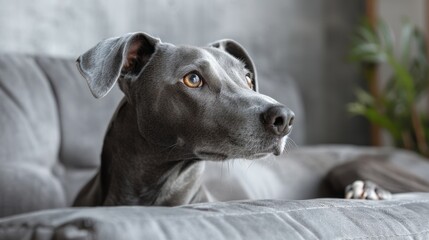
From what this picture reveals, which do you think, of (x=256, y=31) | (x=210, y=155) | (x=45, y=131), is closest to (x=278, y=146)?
(x=210, y=155)

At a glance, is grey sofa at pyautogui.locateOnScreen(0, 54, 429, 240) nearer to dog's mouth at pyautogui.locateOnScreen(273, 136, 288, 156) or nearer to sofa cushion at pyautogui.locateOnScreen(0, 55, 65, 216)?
sofa cushion at pyautogui.locateOnScreen(0, 55, 65, 216)

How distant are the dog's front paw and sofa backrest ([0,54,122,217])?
1.10m

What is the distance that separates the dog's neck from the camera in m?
1.83

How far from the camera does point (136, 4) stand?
141 inches

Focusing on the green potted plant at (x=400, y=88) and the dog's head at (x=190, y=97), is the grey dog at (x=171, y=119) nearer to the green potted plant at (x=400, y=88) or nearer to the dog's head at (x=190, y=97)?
the dog's head at (x=190, y=97)

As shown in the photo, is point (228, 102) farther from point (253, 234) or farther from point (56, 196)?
point (56, 196)

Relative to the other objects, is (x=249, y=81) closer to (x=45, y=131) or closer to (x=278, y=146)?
(x=278, y=146)

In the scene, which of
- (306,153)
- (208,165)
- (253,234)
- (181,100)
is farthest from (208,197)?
(306,153)

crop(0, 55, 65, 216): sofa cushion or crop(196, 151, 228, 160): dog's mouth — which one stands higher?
crop(196, 151, 228, 160): dog's mouth

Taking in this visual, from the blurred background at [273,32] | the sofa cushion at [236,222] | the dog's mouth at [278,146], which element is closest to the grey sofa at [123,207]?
the sofa cushion at [236,222]

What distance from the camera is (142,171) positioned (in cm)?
184

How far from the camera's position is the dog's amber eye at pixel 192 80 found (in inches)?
69.0

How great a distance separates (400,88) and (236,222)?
325 cm

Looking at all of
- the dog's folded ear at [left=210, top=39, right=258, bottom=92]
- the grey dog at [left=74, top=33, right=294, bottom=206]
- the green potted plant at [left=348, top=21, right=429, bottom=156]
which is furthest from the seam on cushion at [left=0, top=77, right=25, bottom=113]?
the green potted plant at [left=348, top=21, right=429, bottom=156]
